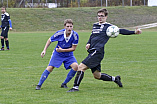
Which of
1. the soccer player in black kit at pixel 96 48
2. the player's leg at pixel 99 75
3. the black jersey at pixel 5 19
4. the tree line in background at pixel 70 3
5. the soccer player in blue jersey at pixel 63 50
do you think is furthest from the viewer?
the tree line in background at pixel 70 3

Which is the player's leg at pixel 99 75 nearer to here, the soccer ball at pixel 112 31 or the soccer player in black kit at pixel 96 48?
the soccer player in black kit at pixel 96 48

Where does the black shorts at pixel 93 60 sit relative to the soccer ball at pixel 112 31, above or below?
below

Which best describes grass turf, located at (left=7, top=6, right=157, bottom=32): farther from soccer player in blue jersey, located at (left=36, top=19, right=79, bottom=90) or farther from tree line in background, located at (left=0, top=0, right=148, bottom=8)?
soccer player in blue jersey, located at (left=36, top=19, right=79, bottom=90)

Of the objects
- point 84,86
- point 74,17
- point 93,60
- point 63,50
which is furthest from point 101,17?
point 74,17

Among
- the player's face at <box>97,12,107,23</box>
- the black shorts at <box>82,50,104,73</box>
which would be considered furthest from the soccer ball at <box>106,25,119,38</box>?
the black shorts at <box>82,50,104,73</box>

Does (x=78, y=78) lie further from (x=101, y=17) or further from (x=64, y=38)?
(x=101, y=17)

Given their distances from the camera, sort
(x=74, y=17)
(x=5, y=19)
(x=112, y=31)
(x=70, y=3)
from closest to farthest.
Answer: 1. (x=112, y=31)
2. (x=5, y=19)
3. (x=74, y=17)
4. (x=70, y=3)

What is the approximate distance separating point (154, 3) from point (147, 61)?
153 ft

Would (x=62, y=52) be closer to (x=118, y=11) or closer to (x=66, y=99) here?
(x=66, y=99)

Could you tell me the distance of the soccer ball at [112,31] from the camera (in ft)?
25.4

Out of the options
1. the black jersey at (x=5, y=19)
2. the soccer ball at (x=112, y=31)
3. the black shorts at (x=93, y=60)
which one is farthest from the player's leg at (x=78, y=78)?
the black jersey at (x=5, y=19)

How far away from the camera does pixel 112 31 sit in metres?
7.80

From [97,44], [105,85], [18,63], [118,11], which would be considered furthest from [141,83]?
[118,11]

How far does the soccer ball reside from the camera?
775 centimetres
